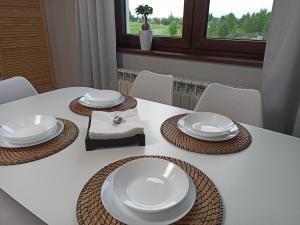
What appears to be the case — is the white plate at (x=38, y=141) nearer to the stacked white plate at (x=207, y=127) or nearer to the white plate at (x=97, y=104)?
the white plate at (x=97, y=104)

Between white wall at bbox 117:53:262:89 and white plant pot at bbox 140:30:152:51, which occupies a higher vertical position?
white plant pot at bbox 140:30:152:51

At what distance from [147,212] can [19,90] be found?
134cm

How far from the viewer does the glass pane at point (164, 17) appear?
6.30ft

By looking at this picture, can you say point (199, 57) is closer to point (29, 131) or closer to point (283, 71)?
point (283, 71)

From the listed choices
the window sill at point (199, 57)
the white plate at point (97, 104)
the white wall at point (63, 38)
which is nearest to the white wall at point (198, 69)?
the window sill at point (199, 57)

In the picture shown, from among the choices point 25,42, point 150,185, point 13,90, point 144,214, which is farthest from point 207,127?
point 25,42

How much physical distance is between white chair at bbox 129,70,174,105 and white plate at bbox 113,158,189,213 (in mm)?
834

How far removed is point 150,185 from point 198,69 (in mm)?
1360

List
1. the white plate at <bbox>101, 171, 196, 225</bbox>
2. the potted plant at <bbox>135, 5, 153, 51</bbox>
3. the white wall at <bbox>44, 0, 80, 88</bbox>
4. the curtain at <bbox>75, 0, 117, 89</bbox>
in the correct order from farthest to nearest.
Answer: the white wall at <bbox>44, 0, 80, 88</bbox>
the curtain at <bbox>75, 0, 117, 89</bbox>
the potted plant at <bbox>135, 5, 153, 51</bbox>
the white plate at <bbox>101, 171, 196, 225</bbox>

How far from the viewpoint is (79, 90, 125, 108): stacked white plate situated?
1195 mm

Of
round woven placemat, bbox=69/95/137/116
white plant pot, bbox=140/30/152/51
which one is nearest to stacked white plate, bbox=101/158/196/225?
round woven placemat, bbox=69/95/137/116

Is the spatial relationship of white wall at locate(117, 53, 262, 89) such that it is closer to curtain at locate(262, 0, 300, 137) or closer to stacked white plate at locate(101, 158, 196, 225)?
curtain at locate(262, 0, 300, 137)

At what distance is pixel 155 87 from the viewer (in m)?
1.55

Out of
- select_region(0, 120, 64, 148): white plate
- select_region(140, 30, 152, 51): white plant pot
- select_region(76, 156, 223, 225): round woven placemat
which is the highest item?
select_region(140, 30, 152, 51): white plant pot
